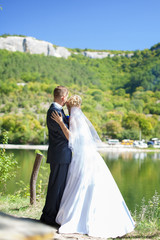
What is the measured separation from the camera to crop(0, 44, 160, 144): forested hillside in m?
57.1

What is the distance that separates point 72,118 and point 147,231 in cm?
157

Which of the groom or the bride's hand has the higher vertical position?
the bride's hand

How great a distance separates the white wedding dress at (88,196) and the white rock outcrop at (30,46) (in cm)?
12528

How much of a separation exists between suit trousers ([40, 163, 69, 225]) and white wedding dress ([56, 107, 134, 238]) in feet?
0.19

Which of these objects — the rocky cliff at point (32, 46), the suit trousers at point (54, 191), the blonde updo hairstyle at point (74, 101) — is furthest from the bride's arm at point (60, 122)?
the rocky cliff at point (32, 46)

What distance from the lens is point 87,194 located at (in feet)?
9.96

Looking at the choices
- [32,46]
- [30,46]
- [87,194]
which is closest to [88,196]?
[87,194]

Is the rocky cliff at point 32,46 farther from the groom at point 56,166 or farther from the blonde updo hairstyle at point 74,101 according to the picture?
the groom at point 56,166

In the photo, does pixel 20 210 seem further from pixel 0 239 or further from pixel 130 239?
pixel 0 239

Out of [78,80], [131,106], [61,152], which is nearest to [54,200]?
[61,152]

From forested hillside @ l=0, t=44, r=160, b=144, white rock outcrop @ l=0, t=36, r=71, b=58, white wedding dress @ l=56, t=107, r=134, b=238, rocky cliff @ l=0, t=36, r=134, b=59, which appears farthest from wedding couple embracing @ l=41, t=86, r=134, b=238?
white rock outcrop @ l=0, t=36, r=71, b=58

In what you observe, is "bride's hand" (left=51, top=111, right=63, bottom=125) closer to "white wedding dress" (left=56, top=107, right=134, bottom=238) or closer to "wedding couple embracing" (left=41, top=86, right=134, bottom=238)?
"wedding couple embracing" (left=41, top=86, right=134, bottom=238)

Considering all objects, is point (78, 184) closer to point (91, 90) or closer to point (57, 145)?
point (57, 145)

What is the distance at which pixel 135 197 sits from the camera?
11.3 meters
